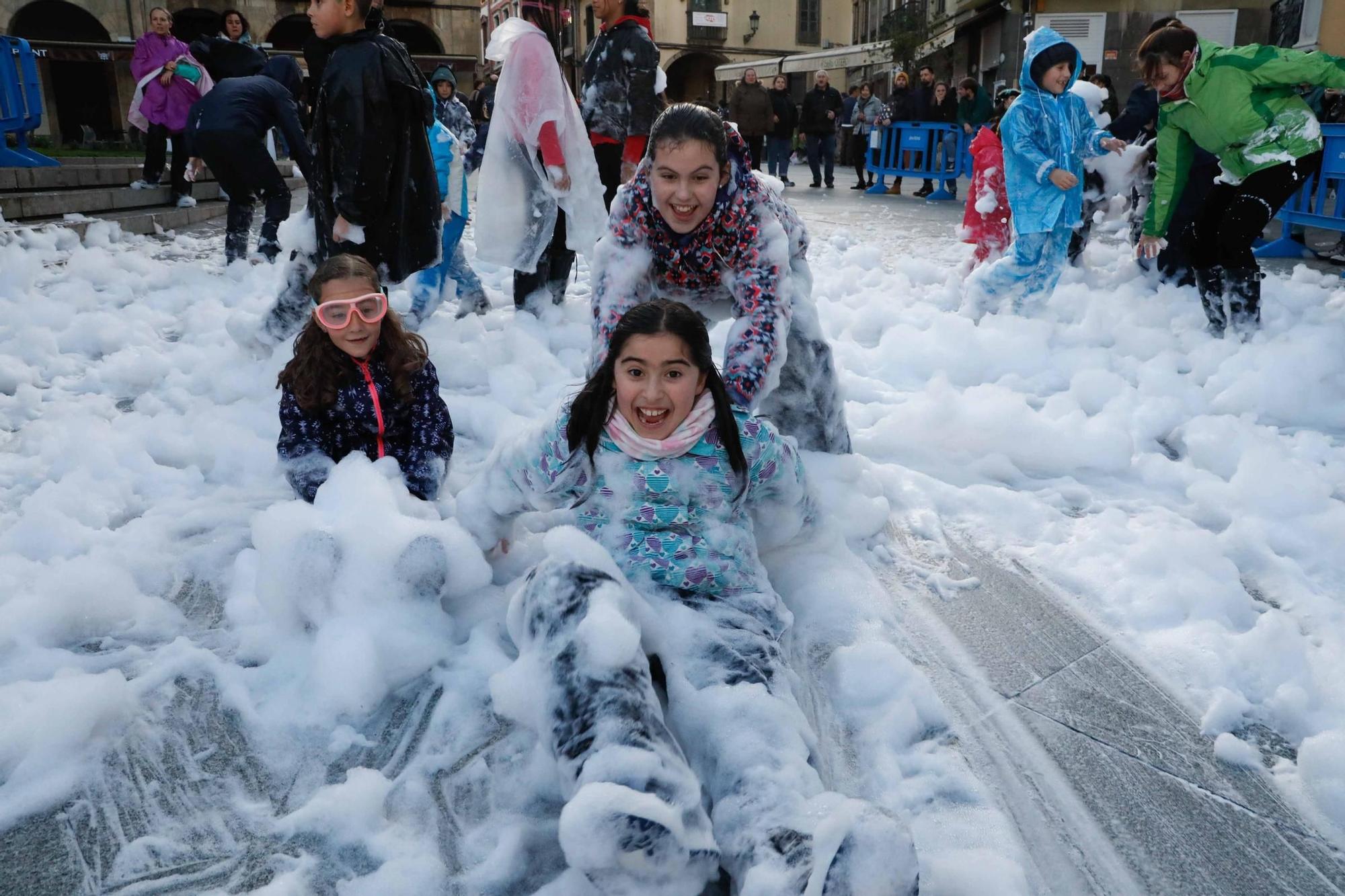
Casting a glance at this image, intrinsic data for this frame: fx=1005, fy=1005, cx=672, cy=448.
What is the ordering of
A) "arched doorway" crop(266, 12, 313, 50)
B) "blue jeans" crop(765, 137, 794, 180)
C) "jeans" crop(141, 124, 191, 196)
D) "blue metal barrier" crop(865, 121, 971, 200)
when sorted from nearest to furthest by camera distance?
"jeans" crop(141, 124, 191, 196)
"blue metal barrier" crop(865, 121, 971, 200)
"blue jeans" crop(765, 137, 794, 180)
"arched doorway" crop(266, 12, 313, 50)

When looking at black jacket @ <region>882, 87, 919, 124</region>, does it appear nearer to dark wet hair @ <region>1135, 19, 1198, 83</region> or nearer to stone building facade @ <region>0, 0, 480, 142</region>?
dark wet hair @ <region>1135, 19, 1198, 83</region>

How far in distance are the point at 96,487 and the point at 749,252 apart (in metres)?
2.29

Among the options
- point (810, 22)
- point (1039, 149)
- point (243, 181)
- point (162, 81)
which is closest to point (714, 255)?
point (1039, 149)

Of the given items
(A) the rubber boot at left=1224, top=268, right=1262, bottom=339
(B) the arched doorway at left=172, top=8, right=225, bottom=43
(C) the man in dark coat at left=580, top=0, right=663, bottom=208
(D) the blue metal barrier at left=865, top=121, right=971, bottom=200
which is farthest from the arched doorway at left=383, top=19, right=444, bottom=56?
(A) the rubber boot at left=1224, top=268, right=1262, bottom=339

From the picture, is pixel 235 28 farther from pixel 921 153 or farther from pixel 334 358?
pixel 921 153

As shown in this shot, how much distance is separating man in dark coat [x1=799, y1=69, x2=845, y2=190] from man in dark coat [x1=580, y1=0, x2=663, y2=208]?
441 inches

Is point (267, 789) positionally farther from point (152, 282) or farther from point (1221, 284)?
point (152, 282)

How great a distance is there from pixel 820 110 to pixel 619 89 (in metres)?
11.6

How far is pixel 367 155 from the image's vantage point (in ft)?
14.0

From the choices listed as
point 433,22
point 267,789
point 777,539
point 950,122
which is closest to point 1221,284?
point 777,539

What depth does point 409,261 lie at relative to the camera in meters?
4.63

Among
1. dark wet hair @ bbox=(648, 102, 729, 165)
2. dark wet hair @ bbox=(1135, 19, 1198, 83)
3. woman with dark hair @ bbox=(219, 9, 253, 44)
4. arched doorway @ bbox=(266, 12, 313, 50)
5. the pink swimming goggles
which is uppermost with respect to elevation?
arched doorway @ bbox=(266, 12, 313, 50)

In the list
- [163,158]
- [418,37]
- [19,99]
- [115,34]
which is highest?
[418,37]

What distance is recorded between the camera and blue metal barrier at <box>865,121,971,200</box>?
15.0 metres
